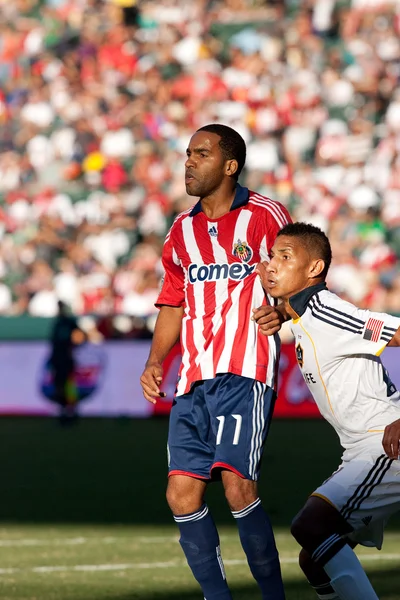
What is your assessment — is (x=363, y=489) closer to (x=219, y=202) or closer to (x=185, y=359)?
(x=185, y=359)

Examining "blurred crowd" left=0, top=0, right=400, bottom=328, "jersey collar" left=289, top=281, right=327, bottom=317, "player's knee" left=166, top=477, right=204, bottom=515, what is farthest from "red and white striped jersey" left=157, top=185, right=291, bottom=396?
"blurred crowd" left=0, top=0, right=400, bottom=328

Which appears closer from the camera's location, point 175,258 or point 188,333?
point 188,333

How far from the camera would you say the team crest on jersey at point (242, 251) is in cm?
533

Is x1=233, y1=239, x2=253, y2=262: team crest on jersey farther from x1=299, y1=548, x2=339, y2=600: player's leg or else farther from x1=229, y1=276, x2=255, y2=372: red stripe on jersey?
x1=299, y1=548, x2=339, y2=600: player's leg

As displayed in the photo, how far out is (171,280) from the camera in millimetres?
5641

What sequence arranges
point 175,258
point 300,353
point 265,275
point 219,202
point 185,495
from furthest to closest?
point 175,258
point 219,202
point 185,495
point 265,275
point 300,353

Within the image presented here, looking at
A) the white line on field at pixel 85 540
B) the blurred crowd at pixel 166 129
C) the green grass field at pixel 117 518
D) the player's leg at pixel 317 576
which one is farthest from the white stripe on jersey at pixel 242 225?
the blurred crowd at pixel 166 129

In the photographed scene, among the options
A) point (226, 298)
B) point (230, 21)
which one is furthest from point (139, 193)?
point (226, 298)

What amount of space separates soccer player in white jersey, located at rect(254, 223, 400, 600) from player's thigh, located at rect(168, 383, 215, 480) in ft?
2.12

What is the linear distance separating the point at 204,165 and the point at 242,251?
44 centimetres

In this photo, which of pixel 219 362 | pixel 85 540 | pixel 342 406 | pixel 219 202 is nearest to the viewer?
pixel 342 406

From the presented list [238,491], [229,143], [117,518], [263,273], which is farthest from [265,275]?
[117,518]

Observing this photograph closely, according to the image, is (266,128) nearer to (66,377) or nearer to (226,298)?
(66,377)

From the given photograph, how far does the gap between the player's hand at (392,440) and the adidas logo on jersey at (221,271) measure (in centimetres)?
121
